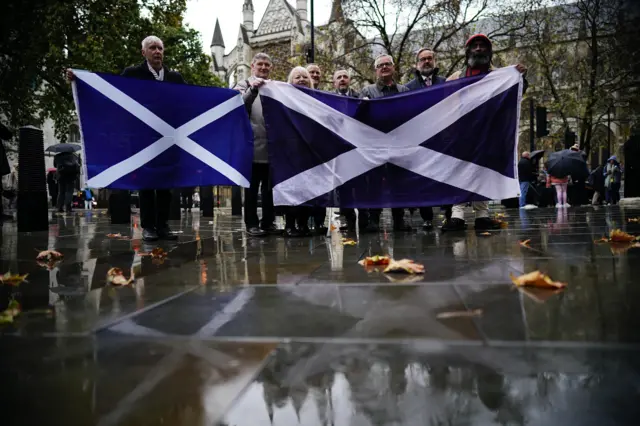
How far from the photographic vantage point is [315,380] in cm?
124

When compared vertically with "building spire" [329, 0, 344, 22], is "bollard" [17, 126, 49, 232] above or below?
below

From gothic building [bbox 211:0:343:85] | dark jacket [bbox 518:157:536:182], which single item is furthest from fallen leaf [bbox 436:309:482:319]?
gothic building [bbox 211:0:343:85]

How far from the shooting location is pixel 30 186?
7.20m

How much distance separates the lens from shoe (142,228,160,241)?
5180mm

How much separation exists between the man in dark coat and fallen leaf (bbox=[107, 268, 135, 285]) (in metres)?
2.14

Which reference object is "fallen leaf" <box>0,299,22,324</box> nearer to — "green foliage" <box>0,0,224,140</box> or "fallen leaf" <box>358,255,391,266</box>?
"green foliage" <box>0,0,224,140</box>

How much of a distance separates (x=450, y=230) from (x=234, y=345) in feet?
15.1

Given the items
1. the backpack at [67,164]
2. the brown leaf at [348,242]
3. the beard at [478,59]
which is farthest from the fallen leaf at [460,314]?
the backpack at [67,164]

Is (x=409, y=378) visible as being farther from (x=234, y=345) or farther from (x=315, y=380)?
(x=234, y=345)

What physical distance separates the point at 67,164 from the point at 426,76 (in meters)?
10.8

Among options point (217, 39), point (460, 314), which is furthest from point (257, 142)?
point (217, 39)

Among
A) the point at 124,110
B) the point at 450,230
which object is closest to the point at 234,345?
the point at 124,110

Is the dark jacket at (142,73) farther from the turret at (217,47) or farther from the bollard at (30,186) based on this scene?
the turret at (217,47)

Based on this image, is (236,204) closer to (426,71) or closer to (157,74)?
(157,74)
